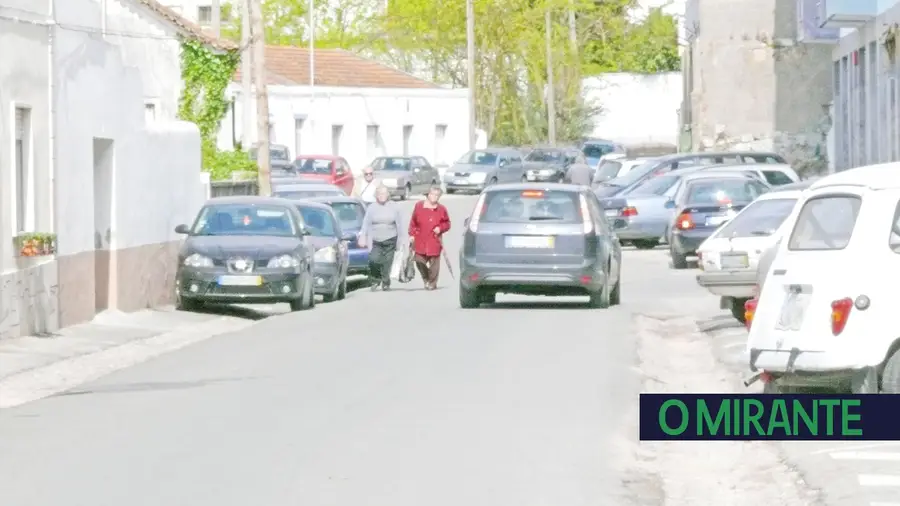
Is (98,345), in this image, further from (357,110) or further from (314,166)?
(357,110)

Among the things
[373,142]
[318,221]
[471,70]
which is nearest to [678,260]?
[318,221]

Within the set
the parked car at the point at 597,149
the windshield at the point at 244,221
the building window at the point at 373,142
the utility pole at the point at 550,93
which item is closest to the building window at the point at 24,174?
the windshield at the point at 244,221

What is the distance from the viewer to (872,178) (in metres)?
14.8

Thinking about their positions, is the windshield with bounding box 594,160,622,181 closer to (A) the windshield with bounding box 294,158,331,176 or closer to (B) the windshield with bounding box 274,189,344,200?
(A) the windshield with bounding box 294,158,331,176

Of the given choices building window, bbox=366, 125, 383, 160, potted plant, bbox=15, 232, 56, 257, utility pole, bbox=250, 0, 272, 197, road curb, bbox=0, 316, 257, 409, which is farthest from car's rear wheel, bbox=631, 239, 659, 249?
building window, bbox=366, 125, 383, 160

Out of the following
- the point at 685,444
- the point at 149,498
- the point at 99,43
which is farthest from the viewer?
the point at 99,43

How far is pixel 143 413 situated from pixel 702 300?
49.1 feet

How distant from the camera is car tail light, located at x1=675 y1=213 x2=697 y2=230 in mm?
35656

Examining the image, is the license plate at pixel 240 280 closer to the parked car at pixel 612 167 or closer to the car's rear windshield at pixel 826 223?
the car's rear windshield at pixel 826 223

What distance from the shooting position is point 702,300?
1146 inches

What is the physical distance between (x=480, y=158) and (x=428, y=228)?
39.1 metres

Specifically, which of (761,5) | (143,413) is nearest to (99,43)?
(143,413)

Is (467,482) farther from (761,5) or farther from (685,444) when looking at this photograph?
(761,5)

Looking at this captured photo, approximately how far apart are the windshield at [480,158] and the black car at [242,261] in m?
41.9
